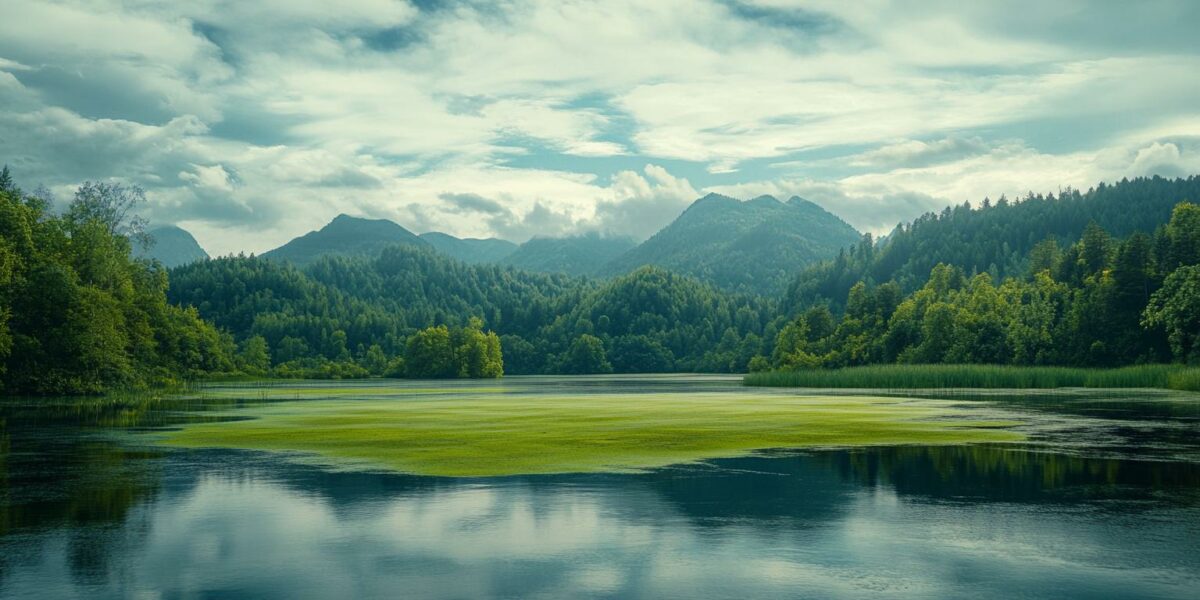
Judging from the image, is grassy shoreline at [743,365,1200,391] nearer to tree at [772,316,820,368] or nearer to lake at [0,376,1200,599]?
tree at [772,316,820,368]

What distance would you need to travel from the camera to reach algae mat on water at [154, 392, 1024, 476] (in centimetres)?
2997

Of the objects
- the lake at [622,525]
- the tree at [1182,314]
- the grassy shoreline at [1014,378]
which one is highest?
the tree at [1182,314]

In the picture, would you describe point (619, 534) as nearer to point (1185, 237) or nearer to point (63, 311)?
point (63, 311)

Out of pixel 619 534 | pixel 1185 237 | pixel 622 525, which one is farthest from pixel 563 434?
pixel 1185 237

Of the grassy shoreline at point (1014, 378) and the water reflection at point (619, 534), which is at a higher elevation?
the water reflection at point (619, 534)

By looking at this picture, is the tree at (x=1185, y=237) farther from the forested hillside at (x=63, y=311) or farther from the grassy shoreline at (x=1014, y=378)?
the forested hillside at (x=63, y=311)

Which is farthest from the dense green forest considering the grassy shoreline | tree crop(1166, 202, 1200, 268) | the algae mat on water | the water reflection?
the water reflection

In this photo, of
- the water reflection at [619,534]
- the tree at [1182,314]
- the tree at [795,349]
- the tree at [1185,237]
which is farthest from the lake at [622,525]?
the tree at [795,349]

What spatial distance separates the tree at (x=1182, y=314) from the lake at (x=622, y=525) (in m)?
84.1

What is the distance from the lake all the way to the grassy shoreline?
66.9m

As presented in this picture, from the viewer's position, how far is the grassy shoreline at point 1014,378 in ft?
294

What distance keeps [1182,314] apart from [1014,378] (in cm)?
2479

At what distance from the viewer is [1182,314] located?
10481 centimetres

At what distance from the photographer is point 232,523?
61.8 ft
